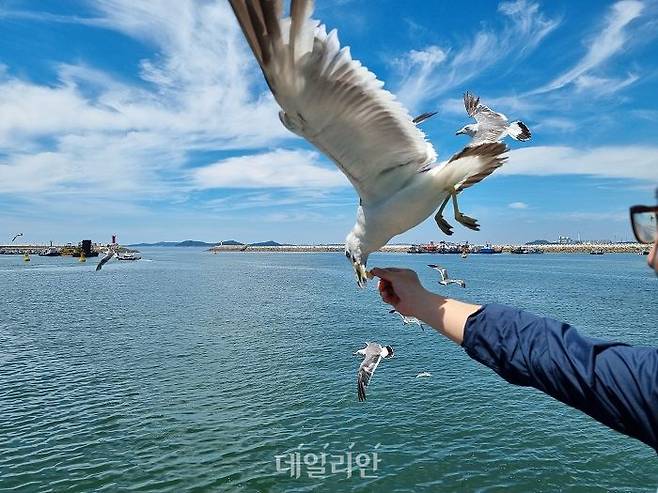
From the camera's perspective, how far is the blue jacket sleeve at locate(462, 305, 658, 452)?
1605 mm

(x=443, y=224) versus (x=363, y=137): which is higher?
(x=363, y=137)

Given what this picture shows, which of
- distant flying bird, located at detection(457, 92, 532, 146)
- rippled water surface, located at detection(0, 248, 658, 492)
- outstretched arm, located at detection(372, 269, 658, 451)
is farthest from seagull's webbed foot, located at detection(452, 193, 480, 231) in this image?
rippled water surface, located at detection(0, 248, 658, 492)

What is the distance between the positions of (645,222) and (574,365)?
508 millimetres

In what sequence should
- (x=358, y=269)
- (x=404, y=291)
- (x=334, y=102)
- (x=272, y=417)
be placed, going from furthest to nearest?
(x=272, y=417) → (x=358, y=269) → (x=334, y=102) → (x=404, y=291)

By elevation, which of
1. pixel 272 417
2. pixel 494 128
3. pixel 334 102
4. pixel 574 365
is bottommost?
pixel 272 417

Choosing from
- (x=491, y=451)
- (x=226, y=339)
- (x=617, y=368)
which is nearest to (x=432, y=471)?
(x=491, y=451)

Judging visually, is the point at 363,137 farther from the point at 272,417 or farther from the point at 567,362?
the point at 272,417

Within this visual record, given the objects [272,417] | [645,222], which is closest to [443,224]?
[645,222]

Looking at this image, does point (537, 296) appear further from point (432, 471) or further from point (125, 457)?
point (125, 457)

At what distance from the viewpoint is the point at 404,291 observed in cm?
224

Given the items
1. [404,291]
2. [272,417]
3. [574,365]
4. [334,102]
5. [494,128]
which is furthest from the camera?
[272,417]

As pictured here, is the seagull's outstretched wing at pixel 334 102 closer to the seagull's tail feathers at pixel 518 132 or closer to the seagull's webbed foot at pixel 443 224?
the seagull's webbed foot at pixel 443 224

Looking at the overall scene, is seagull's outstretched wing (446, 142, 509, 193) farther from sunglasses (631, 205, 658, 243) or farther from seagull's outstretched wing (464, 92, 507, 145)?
sunglasses (631, 205, 658, 243)

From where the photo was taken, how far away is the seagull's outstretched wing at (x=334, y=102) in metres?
3.28
